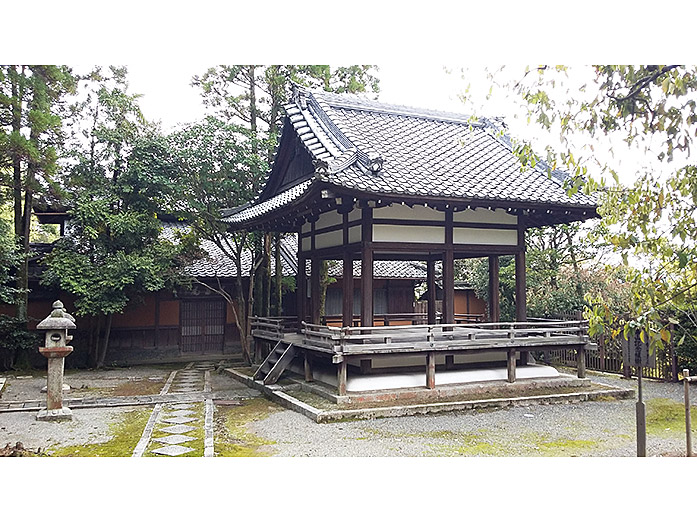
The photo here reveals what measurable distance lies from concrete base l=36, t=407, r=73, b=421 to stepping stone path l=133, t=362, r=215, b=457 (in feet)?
3.30

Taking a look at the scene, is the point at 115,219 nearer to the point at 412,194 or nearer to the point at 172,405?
the point at 172,405

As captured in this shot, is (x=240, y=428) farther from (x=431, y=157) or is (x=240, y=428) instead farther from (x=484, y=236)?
(x=431, y=157)

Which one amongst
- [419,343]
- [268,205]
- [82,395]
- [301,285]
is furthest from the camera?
[301,285]

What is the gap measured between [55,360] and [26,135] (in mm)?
5182

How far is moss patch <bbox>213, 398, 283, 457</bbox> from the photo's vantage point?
5570 mm

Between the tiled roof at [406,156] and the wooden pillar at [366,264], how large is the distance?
0.72m

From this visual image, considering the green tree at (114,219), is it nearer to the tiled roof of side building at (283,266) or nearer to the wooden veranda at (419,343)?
the tiled roof of side building at (283,266)

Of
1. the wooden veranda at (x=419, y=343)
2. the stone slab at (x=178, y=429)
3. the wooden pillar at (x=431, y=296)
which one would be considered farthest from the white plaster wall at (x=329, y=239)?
the stone slab at (x=178, y=429)

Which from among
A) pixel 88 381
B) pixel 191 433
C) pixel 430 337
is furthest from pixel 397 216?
pixel 88 381

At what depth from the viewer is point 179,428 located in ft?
20.7

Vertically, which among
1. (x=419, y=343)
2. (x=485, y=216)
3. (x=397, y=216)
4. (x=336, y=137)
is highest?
(x=336, y=137)

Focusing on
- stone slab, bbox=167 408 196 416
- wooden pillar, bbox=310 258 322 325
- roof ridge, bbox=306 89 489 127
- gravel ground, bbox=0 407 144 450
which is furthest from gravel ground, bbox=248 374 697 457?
roof ridge, bbox=306 89 489 127

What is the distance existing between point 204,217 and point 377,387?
221 inches

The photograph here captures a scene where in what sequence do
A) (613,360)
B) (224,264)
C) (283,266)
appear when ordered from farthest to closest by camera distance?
(283,266)
(224,264)
(613,360)
